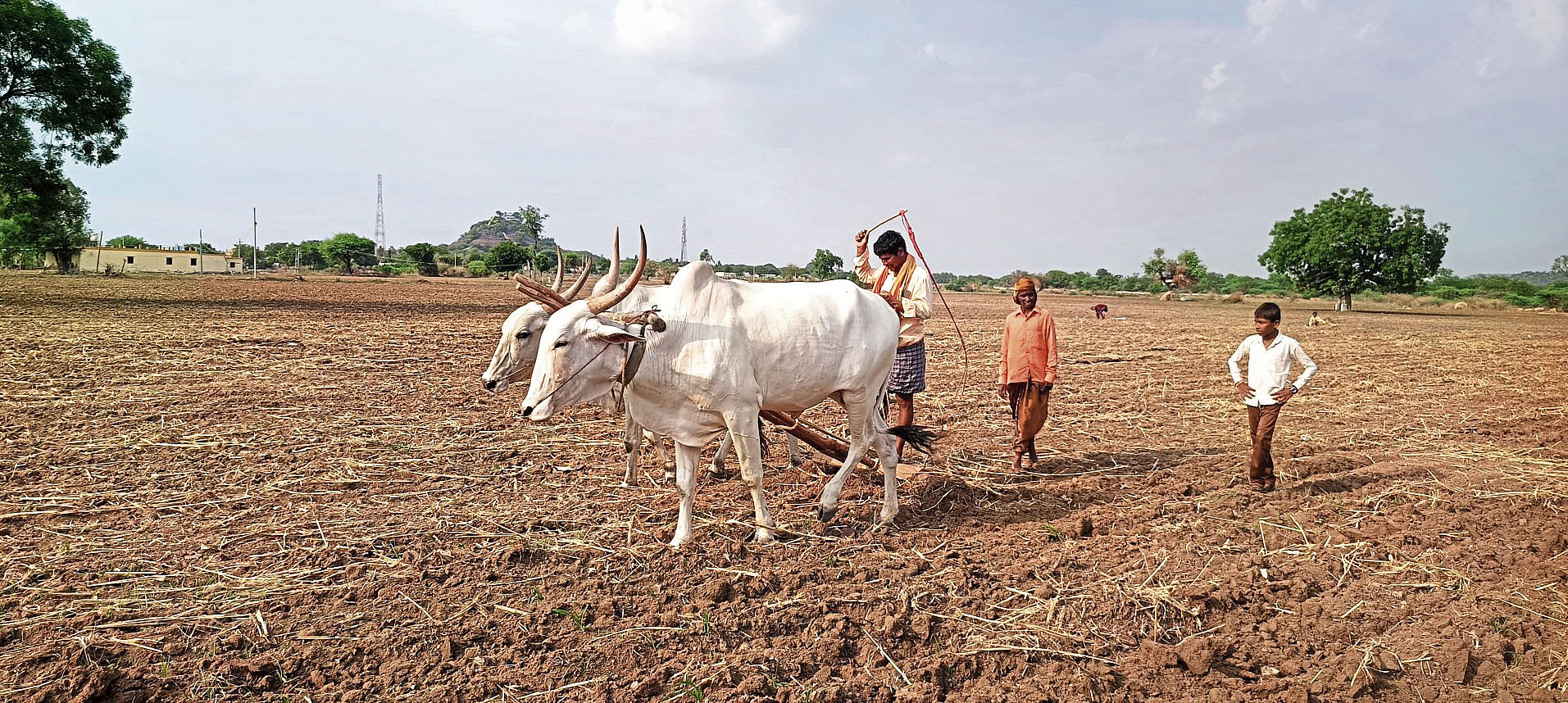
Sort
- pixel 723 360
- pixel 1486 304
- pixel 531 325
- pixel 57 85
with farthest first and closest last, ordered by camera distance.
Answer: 1. pixel 1486 304
2. pixel 57 85
3. pixel 531 325
4. pixel 723 360

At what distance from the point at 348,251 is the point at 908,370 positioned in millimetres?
83805

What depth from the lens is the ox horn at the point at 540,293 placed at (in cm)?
493

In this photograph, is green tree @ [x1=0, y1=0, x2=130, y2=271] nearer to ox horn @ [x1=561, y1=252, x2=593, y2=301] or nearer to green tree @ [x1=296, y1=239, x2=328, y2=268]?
ox horn @ [x1=561, y1=252, x2=593, y2=301]

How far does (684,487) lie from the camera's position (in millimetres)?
5051

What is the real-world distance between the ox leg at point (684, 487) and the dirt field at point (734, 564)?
0.80ft

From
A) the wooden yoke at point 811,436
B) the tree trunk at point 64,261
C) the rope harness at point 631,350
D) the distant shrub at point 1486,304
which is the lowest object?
the wooden yoke at point 811,436

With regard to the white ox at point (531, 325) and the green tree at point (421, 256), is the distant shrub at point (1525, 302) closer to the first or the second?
the white ox at point (531, 325)

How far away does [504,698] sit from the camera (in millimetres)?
3379

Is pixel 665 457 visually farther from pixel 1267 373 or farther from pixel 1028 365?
pixel 1267 373

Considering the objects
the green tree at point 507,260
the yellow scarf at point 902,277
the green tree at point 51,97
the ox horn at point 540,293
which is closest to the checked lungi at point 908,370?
the yellow scarf at point 902,277

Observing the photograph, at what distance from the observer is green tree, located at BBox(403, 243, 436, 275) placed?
2928 inches

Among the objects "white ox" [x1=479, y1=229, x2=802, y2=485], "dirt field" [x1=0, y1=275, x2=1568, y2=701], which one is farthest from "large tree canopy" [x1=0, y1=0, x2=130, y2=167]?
"white ox" [x1=479, y1=229, x2=802, y2=485]

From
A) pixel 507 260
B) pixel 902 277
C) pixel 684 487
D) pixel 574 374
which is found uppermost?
pixel 507 260

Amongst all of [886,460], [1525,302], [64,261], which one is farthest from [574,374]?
[1525,302]
